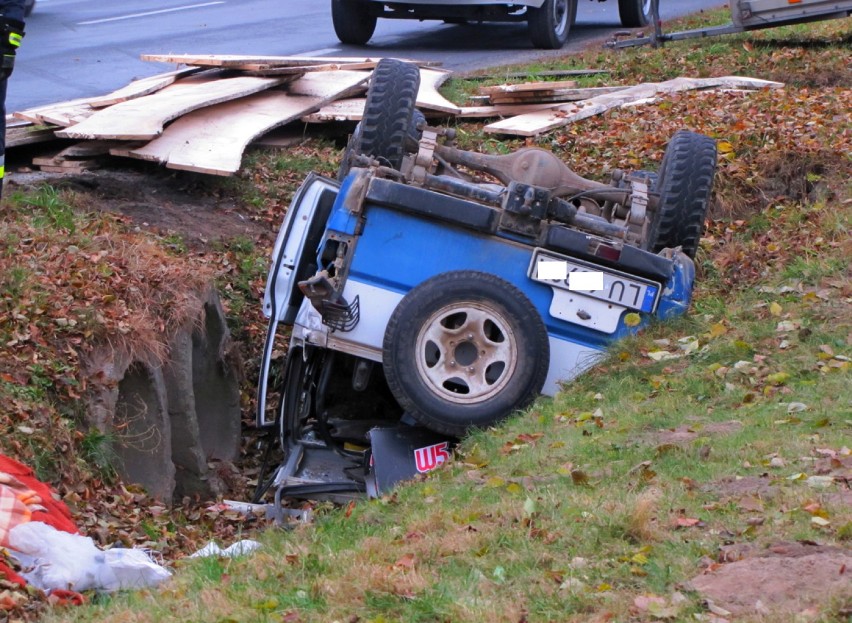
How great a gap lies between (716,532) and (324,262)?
2.85m

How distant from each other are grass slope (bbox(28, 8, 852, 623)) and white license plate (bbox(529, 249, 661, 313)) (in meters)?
0.21

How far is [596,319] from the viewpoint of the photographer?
20.7 ft

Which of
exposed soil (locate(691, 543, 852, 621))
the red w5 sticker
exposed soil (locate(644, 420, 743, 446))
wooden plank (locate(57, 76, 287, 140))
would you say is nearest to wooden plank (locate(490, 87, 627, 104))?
wooden plank (locate(57, 76, 287, 140))

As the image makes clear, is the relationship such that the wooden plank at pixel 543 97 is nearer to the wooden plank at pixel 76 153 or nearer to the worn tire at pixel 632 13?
the wooden plank at pixel 76 153

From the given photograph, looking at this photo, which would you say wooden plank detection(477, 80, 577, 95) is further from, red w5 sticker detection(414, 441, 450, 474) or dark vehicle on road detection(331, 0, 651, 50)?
red w5 sticker detection(414, 441, 450, 474)

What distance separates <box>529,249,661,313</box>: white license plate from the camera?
20.4 feet

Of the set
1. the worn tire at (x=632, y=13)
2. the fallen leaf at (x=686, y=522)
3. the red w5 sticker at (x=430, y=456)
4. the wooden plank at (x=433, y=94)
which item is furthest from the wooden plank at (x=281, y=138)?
the worn tire at (x=632, y=13)

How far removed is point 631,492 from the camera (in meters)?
4.62

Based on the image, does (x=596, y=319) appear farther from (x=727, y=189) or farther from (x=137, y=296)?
(x=727, y=189)

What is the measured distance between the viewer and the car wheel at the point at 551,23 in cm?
1518

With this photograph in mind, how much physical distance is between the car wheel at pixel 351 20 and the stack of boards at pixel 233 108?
2.75 m

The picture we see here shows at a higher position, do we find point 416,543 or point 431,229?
point 431,229

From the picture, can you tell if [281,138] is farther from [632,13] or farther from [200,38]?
[632,13]

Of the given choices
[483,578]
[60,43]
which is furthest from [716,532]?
[60,43]
